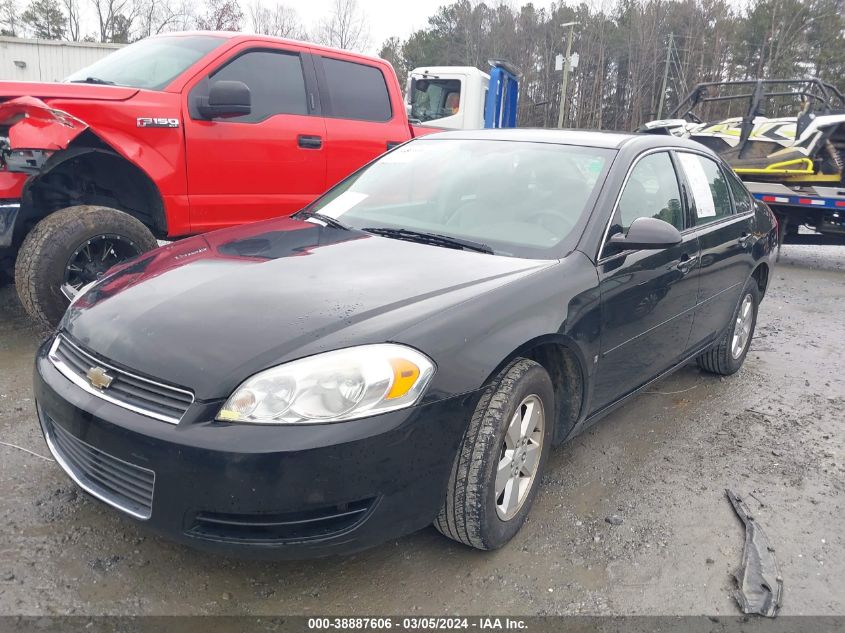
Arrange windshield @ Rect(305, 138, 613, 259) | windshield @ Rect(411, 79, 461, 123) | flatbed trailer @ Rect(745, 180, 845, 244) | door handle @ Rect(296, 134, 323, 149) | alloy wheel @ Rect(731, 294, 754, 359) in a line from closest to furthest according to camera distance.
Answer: windshield @ Rect(305, 138, 613, 259)
alloy wheel @ Rect(731, 294, 754, 359)
door handle @ Rect(296, 134, 323, 149)
flatbed trailer @ Rect(745, 180, 845, 244)
windshield @ Rect(411, 79, 461, 123)

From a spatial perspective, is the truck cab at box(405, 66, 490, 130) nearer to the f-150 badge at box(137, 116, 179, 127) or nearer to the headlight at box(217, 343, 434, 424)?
the f-150 badge at box(137, 116, 179, 127)

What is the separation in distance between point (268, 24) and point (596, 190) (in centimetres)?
3670

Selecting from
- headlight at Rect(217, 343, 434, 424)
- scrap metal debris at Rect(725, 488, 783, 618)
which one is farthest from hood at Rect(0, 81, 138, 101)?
scrap metal debris at Rect(725, 488, 783, 618)

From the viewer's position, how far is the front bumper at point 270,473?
1.83 m

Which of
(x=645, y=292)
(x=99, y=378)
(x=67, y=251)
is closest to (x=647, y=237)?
(x=645, y=292)

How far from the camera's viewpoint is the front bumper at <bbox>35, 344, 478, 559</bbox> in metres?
1.83

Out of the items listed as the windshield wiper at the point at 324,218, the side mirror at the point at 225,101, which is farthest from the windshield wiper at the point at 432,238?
the side mirror at the point at 225,101

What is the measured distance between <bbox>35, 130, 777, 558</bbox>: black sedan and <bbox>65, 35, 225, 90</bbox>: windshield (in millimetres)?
1963

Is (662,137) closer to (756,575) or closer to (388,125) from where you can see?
(756,575)

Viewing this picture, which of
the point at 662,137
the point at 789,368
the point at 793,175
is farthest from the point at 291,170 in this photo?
the point at 793,175

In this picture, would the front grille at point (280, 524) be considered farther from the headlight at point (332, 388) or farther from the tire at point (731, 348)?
the tire at point (731, 348)

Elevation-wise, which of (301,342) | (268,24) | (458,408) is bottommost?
(458,408)

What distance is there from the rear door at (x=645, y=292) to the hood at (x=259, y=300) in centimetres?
45

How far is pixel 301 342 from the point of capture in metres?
1.98
